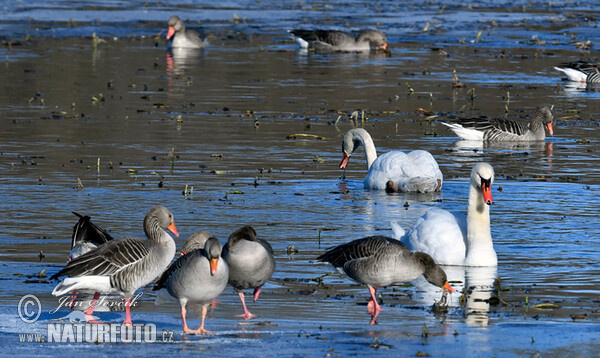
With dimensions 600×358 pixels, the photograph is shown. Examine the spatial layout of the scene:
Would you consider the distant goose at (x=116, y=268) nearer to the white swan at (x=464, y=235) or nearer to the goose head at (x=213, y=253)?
the goose head at (x=213, y=253)

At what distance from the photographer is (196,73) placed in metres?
32.1

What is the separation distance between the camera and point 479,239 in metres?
12.3

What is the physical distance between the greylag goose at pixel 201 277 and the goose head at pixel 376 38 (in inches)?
1203

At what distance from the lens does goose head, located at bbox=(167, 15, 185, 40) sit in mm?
39688

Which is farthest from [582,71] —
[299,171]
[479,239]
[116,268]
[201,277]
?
→ [201,277]

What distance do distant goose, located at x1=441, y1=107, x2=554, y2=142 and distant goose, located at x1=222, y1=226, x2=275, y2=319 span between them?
1259cm

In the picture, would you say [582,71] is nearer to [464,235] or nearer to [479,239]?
[464,235]

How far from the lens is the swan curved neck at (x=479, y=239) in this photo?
1222cm

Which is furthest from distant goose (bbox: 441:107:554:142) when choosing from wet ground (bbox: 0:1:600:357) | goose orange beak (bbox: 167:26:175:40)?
goose orange beak (bbox: 167:26:175:40)

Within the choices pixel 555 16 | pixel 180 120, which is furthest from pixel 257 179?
pixel 555 16

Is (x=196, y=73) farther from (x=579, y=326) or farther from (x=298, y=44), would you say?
(x=579, y=326)

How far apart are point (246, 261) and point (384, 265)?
1387 millimetres

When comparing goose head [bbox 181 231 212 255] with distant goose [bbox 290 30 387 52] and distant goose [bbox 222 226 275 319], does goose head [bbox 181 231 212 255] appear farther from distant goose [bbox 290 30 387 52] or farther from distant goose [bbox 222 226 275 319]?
distant goose [bbox 290 30 387 52]

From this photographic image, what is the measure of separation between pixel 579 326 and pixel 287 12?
4582 centimetres
